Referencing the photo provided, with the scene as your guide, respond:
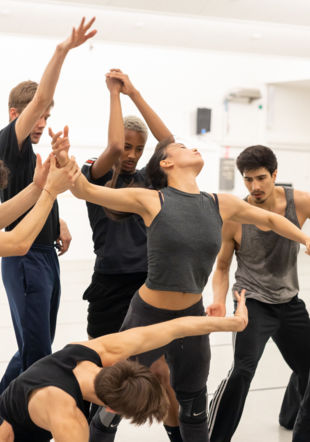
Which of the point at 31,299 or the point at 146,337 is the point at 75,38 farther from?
the point at 146,337

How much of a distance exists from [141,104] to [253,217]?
75 cm

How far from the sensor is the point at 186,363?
7.25ft

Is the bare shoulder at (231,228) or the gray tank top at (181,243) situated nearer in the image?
the gray tank top at (181,243)

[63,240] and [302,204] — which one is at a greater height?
[302,204]

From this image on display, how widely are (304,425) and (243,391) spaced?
316 mm

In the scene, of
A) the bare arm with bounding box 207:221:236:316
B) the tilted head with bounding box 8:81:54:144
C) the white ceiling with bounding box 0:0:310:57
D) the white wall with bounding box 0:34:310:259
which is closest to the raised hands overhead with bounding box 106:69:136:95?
the tilted head with bounding box 8:81:54:144

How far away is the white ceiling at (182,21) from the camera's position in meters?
6.90

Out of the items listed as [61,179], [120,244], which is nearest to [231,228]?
[120,244]

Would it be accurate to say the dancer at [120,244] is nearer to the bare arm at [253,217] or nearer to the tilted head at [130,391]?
the bare arm at [253,217]

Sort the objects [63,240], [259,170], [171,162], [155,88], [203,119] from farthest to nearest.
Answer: [203,119] → [155,88] → [63,240] → [259,170] → [171,162]

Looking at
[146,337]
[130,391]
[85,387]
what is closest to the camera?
[130,391]

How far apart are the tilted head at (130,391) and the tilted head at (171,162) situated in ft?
2.74

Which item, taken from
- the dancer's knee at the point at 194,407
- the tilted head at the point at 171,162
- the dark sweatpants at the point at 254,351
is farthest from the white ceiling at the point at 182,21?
the dancer's knee at the point at 194,407

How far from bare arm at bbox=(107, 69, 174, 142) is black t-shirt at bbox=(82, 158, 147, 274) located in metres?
0.23
